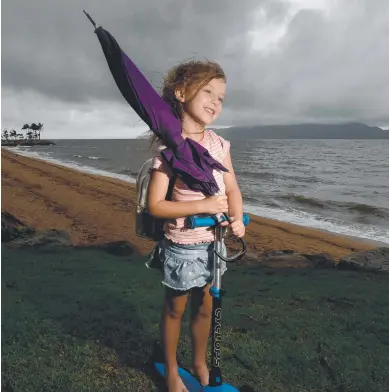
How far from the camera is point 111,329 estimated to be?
144 inches

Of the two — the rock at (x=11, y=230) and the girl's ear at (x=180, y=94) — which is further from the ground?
the girl's ear at (x=180, y=94)

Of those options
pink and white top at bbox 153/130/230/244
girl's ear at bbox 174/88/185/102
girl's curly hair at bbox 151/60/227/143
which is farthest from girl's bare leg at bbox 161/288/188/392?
girl's ear at bbox 174/88/185/102

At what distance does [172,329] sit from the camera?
109 inches

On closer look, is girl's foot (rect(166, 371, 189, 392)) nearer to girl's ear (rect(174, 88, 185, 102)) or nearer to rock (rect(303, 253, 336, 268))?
girl's ear (rect(174, 88, 185, 102))

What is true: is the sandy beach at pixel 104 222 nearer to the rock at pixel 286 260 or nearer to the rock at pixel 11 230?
the rock at pixel 11 230

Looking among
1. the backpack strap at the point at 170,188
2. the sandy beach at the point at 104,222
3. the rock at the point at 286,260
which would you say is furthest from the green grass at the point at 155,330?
the sandy beach at the point at 104,222

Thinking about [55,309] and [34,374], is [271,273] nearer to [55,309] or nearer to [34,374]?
[55,309]

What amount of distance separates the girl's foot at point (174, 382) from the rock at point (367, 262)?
424 centimetres

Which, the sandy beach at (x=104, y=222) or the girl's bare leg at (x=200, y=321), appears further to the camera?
the sandy beach at (x=104, y=222)

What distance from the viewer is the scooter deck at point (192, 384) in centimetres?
273

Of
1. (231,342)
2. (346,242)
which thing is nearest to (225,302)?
(231,342)

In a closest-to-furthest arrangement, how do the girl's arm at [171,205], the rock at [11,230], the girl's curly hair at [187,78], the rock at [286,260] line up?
the girl's arm at [171,205] → the girl's curly hair at [187,78] → the rock at [286,260] → the rock at [11,230]

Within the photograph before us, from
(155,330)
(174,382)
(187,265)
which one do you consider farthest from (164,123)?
(155,330)

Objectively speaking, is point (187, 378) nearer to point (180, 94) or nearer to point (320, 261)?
point (180, 94)
